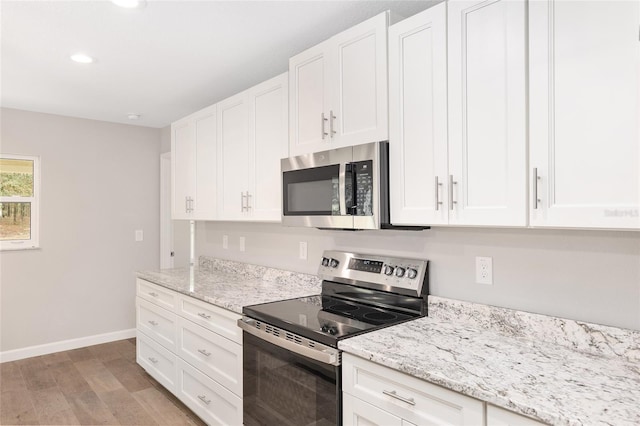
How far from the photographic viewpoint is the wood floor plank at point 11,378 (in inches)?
130

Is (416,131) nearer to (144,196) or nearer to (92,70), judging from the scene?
(92,70)

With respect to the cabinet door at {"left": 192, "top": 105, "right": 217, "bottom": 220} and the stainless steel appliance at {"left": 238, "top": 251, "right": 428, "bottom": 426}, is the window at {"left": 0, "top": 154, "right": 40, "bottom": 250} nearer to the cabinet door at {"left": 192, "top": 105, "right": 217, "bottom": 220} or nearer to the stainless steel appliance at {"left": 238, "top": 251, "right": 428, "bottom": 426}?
the cabinet door at {"left": 192, "top": 105, "right": 217, "bottom": 220}

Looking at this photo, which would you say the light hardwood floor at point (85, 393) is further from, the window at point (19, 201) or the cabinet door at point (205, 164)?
the cabinet door at point (205, 164)

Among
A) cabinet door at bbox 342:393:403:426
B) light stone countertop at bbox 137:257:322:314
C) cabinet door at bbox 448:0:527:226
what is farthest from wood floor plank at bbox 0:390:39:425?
cabinet door at bbox 448:0:527:226

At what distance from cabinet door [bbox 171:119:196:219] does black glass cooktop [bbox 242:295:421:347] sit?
1.65 metres

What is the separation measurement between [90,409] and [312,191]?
2363 millimetres

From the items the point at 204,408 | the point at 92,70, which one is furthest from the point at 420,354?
the point at 92,70

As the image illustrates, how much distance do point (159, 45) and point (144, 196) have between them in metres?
2.70

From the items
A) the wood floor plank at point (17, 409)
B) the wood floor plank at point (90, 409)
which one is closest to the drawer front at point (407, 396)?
the wood floor plank at point (90, 409)

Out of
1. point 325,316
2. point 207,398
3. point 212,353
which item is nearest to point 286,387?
point 325,316

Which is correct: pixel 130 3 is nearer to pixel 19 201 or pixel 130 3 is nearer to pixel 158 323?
pixel 158 323

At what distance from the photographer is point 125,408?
115 inches

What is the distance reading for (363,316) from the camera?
1996 millimetres

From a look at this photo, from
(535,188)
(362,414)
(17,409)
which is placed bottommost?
(17,409)
